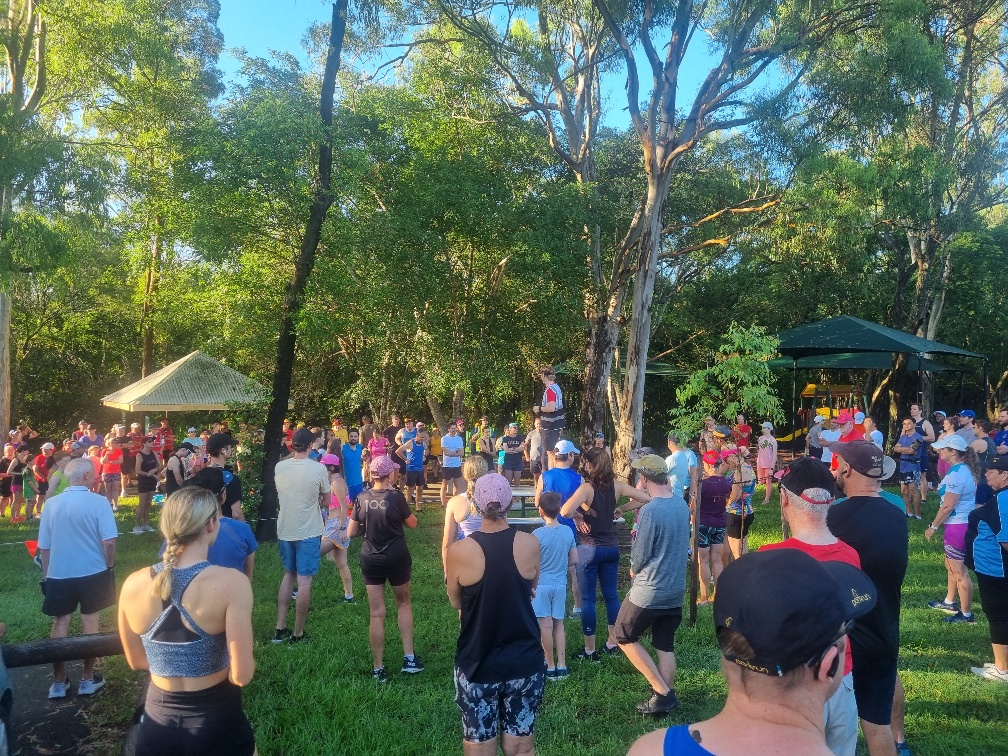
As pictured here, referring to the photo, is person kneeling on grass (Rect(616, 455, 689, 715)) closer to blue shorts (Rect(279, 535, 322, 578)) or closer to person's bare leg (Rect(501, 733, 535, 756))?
person's bare leg (Rect(501, 733, 535, 756))

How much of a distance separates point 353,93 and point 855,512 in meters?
18.1

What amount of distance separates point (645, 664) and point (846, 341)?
35.8ft

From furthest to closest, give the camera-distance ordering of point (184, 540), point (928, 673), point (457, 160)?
point (457, 160), point (928, 673), point (184, 540)

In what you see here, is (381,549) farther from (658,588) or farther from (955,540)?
(955,540)

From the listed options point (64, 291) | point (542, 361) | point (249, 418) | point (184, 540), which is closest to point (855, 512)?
point (184, 540)

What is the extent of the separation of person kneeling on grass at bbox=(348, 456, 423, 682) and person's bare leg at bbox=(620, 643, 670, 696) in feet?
5.62

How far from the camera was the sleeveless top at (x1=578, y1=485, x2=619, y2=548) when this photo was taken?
557 cm

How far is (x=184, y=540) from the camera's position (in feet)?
8.94

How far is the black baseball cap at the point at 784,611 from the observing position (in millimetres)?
1370

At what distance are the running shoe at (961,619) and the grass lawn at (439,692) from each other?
0.09 meters

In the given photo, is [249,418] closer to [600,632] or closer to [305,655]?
[305,655]

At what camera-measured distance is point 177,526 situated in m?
2.72

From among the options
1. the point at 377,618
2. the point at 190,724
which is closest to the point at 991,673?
the point at 377,618

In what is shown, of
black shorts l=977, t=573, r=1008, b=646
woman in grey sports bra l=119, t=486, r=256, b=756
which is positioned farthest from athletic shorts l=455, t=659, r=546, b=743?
black shorts l=977, t=573, r=1008, b=646
